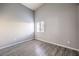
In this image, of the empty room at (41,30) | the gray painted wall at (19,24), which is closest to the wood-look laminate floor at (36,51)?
the empty room at (41,30)

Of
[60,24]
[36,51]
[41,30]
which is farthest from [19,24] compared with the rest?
[60,24]

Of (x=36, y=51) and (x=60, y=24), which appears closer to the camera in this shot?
(x=36, y=51)

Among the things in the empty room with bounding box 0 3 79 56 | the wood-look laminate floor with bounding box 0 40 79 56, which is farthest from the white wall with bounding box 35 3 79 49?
the wood-look laminate floor with bounding box 0 40 79 56

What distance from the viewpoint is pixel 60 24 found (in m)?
3.13

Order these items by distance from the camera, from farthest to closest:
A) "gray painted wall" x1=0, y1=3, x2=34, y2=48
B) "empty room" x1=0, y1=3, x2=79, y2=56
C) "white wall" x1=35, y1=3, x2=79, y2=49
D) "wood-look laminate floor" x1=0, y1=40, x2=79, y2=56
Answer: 1. "gray painted wall" x1=0, y1=3, x2=34, y2=48
2. "white wall" x1=35, y1=3, x2=79, y2=49
3. "empty room" x1=0, y1=3, x2=79, y2=56
4. "wood-look laminate floor" x1=0, y1=40, x2=79, y2=56

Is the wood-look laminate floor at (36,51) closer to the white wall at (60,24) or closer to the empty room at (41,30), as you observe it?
the empty room at (41,30)

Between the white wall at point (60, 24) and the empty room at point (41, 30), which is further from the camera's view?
the white wall at point (60, 24)

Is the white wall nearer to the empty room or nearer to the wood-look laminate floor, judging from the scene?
the empty room

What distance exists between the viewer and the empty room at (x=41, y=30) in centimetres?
238

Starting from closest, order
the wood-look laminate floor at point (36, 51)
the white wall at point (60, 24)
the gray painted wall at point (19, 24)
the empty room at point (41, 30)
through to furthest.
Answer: the wood-look laminate floor at point (36, 51), the empty room at point (41, 30), the white wall at point (60, 24), the gray painted wall at point (19, 24)

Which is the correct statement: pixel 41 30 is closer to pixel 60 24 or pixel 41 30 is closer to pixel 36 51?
pixel 60 24

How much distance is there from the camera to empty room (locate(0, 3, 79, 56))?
7.82 feet

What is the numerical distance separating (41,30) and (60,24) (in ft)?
3.43

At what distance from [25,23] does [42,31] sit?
115cm
